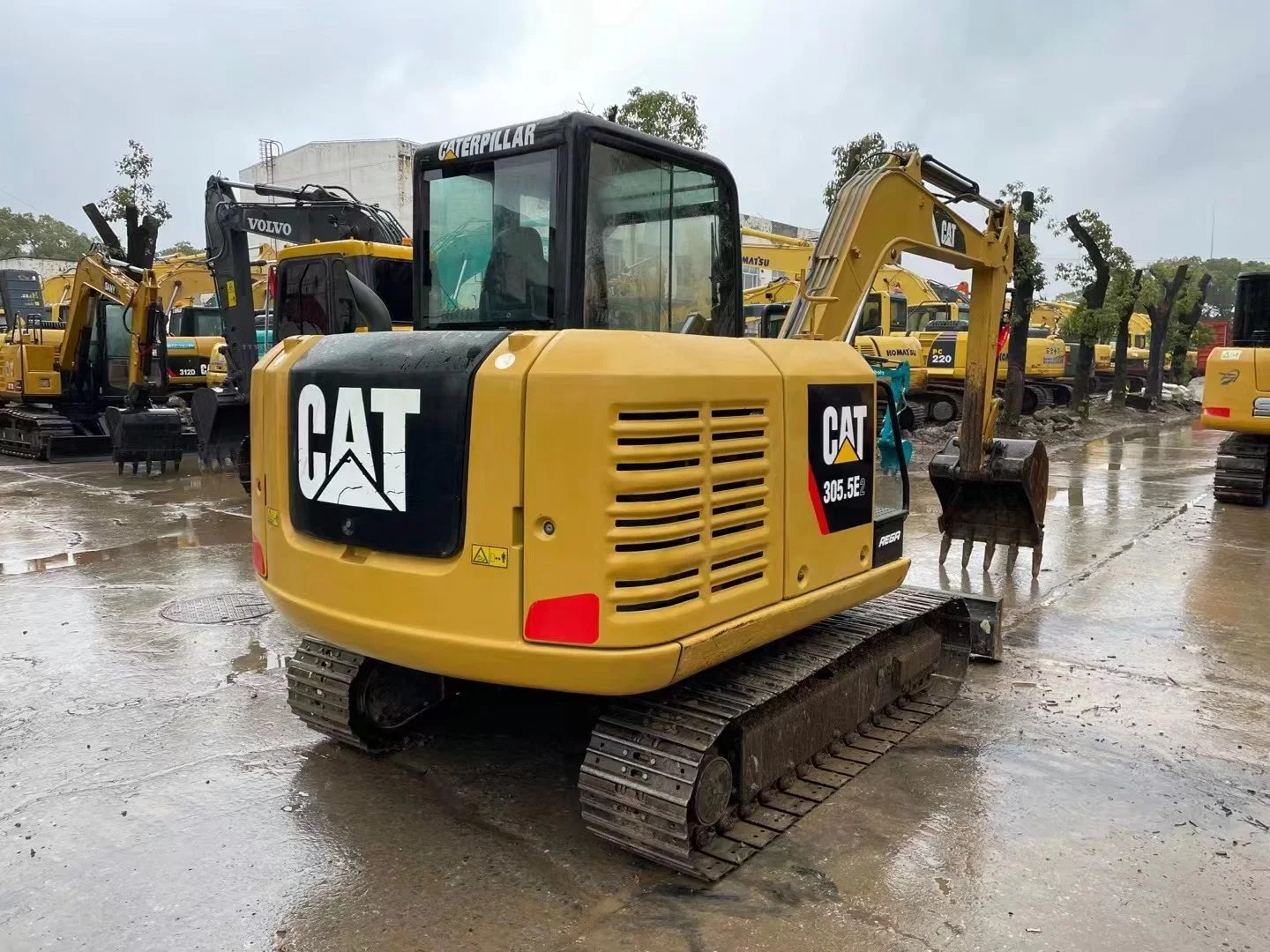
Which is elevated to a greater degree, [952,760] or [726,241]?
[726,241]

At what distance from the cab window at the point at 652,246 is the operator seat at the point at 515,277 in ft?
0.61

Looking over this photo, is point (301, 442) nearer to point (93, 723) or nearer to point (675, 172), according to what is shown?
point (675, 172)

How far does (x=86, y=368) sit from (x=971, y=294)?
1488 centimetres

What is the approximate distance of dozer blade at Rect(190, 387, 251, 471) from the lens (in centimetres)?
1219

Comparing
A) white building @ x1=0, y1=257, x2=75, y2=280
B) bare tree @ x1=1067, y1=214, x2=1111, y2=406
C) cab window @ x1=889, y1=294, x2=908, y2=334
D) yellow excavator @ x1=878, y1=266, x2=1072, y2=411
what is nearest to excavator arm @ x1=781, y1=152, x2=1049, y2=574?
cab window @ x1=889, y1=294, x2=908, y2=334

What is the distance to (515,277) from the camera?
380 cm

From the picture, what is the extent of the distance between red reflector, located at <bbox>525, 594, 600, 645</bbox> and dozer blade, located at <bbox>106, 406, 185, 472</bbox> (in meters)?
12.4

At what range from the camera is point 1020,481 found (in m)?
7.37

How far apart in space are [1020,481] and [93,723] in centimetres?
614

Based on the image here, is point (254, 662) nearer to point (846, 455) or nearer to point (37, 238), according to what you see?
point (846, 455)

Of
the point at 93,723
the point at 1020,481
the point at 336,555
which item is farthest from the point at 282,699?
the point at 1020,481

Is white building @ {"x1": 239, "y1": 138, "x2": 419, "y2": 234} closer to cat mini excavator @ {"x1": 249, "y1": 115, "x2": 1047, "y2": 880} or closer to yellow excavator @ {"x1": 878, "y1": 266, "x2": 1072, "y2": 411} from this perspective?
yellow excavator @ {"x1": 878, "y1": 266, "x2": 1072, "y2": 411}

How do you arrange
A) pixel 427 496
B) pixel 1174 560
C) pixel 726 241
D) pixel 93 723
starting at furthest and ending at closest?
pixel 1174 560
pixel 93 723
pixel 726 241
pixel 427 496

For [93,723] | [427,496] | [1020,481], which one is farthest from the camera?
[1020,481]
